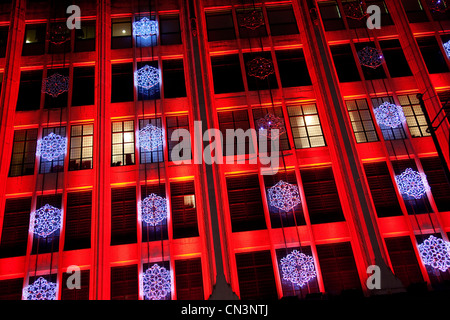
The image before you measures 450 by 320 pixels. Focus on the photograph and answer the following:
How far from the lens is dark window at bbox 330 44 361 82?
1638 centimetres

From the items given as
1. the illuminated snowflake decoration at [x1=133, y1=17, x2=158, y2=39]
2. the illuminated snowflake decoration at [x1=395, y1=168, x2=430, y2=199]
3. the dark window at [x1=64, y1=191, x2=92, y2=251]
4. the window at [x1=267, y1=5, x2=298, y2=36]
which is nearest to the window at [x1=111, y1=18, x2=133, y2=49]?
the illuminated snowflake decoration at [x1=133, y1=17, x2=158, y2=39]

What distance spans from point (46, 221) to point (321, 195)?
10354 millimetres

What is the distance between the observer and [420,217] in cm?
1364

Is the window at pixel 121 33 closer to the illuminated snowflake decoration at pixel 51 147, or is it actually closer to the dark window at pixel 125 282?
the illuminated snowflake decoration at pixel 51 147

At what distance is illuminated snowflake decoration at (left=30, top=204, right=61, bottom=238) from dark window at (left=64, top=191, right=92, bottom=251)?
74 centimetres

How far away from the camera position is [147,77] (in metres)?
15.1

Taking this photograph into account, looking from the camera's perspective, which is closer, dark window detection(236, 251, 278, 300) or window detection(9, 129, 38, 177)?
dark window detection(236, 251, 278, 300)

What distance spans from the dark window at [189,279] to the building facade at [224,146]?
0.05 m

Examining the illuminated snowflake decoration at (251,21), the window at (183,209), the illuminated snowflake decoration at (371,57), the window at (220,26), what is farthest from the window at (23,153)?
the illuminated snowflake decoration at (371,57)

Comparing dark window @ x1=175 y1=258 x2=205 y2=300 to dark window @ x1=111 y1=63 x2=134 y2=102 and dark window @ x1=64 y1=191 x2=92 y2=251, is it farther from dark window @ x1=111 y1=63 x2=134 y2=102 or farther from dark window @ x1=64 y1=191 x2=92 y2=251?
dark window @ x1=111 y1=63 x2=134 y2=102

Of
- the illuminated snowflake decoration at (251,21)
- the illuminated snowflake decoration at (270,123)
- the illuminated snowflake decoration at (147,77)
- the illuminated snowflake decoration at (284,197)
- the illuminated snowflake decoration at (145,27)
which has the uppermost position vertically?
the illuminated snowflake decoration at (145,27)

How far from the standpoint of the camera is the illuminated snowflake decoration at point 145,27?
1653cm

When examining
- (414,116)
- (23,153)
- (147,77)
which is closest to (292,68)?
(414,116)

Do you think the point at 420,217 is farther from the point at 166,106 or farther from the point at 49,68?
the point at 49,68
